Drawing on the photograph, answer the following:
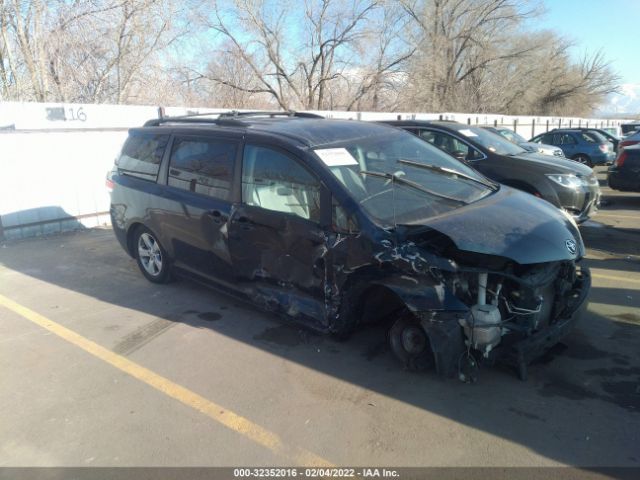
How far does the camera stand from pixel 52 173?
8.17 m

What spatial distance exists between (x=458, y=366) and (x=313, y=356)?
3.78 ft

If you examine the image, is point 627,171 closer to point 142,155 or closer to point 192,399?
point 142,155

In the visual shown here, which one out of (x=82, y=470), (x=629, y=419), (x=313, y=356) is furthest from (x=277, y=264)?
(x=629, y=419)

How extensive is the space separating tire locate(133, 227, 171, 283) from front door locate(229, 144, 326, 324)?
145 cm

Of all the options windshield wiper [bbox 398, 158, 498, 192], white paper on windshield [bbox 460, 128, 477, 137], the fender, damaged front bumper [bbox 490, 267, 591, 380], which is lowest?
damaged front bumper [bbox 490, 267, 591, 380]

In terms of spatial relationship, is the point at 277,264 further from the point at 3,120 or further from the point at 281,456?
the point at 3,120

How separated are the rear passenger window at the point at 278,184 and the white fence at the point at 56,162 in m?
5.53

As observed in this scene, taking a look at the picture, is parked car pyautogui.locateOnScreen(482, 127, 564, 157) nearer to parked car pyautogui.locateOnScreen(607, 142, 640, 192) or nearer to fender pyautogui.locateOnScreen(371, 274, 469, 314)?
parked car pyautogui.locateOnScreen(607, 142, 640, 192)

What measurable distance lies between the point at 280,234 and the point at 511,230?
5.74ft

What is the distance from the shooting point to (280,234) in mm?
3844

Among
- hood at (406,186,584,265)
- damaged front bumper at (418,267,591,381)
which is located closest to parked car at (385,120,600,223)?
hood at (406,186,584,265)

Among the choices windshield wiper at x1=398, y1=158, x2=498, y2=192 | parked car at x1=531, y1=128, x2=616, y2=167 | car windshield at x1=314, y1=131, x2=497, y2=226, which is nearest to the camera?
car windshield at x1=314, y1=131, x2=497, y2=226

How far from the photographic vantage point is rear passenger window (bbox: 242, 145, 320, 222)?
146 inches

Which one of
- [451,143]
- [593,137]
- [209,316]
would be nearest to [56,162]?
[209,316]
